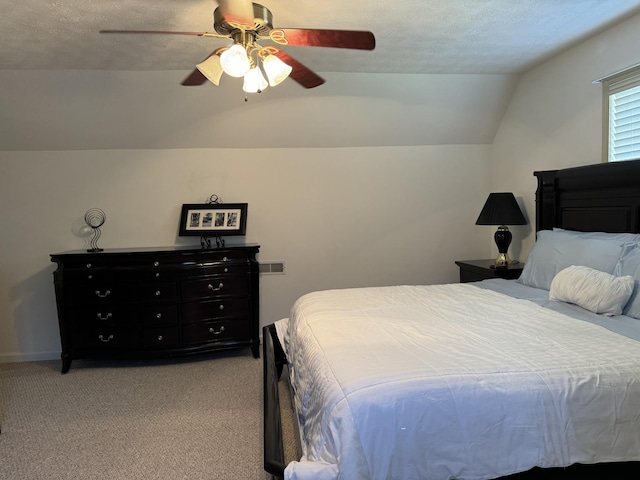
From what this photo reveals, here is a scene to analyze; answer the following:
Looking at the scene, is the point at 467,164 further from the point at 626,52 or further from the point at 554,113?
the point at 626,52

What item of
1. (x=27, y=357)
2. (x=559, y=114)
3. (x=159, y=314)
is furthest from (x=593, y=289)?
(x=27, y=357)

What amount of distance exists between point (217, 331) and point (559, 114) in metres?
3.32

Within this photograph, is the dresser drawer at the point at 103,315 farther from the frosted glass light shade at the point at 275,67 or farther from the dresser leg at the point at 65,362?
the frosted glass light shade at the point at 275,67

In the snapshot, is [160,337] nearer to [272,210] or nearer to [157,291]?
[157,291]

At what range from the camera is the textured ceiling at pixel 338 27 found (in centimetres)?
230

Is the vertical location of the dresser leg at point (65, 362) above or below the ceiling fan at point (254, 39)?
below

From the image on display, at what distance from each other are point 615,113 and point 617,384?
2.14 metres

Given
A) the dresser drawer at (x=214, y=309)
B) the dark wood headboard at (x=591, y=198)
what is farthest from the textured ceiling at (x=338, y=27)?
the dresser drawer at (x=214, y=309)

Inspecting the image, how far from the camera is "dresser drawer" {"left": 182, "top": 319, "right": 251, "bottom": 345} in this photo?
12.0 feet

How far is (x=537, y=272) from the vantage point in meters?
2.93

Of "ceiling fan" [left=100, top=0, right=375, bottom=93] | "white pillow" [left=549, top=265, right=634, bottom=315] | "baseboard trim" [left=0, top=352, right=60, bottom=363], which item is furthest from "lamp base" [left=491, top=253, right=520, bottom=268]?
"baseboard trim" [left=0, top=352, right=60, bottom=363]

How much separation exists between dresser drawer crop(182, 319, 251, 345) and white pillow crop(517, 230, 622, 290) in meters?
2.30

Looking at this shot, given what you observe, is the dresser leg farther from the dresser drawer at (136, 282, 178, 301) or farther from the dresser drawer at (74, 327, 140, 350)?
the dresser drawer at (136, 282, 178, 301)

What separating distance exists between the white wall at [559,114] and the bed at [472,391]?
1.23 m
